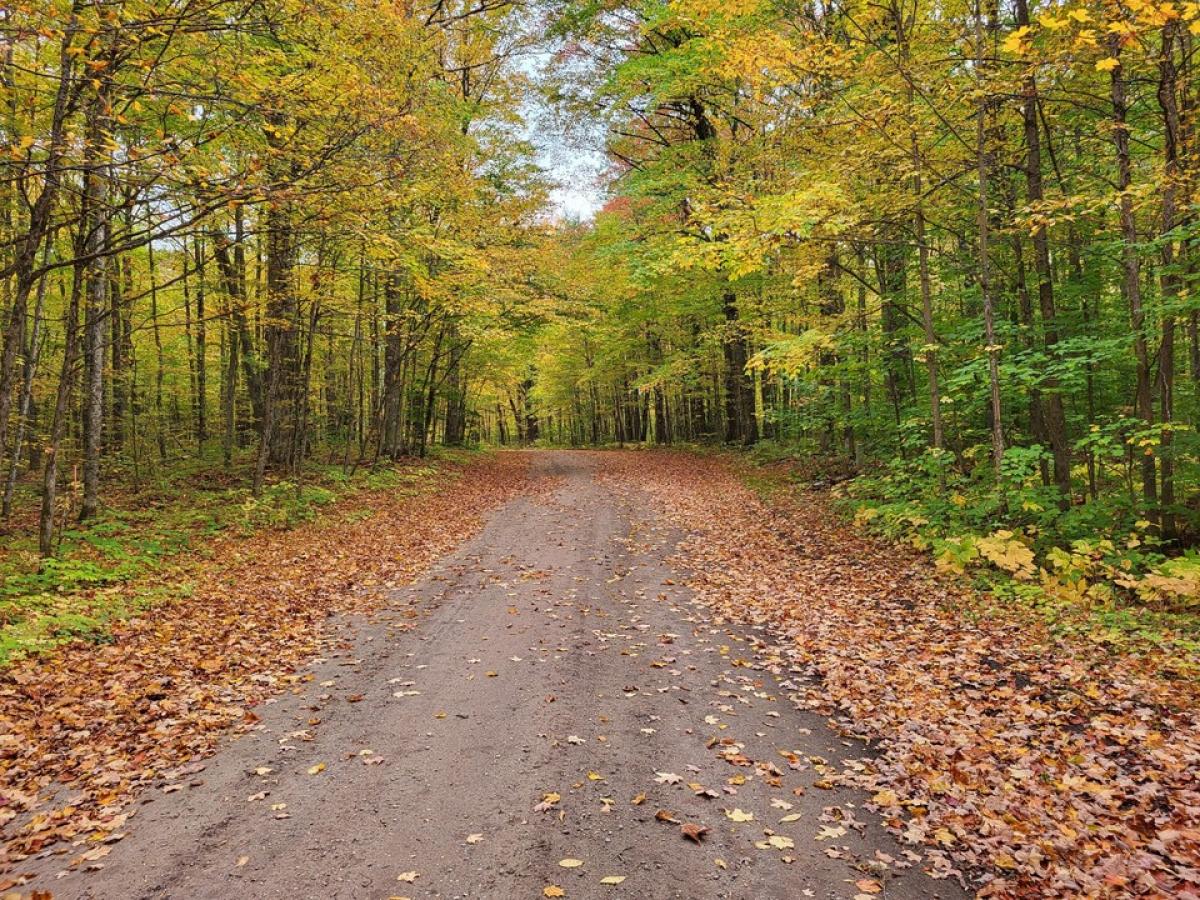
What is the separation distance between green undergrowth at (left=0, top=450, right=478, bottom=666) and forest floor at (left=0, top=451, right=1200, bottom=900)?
20.5 inches

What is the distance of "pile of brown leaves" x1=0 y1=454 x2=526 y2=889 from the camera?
440 centimetres

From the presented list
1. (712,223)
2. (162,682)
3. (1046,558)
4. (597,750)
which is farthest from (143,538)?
(1046,558)

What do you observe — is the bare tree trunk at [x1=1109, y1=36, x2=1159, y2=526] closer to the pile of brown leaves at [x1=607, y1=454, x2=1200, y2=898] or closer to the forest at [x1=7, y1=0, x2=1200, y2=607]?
the forest at [x1=7, y1=0, x2=1200, y2=607]

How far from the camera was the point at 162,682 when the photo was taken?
6.16 m

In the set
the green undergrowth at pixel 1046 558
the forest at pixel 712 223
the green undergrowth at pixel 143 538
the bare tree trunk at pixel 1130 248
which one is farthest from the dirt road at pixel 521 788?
the bare tree trunk at pixel 1130 248

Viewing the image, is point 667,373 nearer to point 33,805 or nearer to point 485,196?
point 485,196

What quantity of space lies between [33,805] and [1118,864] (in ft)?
23.2

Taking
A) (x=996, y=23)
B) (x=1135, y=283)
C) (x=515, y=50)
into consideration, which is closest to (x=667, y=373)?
(x=515, y=50)

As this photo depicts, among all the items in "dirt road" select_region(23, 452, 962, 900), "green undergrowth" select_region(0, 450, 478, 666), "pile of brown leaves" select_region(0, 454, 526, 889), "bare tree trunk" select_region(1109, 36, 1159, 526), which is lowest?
"dirt road" select_region(23, 452, 962, 900)

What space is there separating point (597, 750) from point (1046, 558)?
7211 mm

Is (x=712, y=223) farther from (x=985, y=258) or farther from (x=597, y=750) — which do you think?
(x=597, y=750)

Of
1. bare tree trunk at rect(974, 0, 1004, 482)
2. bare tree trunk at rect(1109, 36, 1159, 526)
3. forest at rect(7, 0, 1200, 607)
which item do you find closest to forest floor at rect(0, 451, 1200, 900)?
bare tree trunk at rect(974, 0, 1004, 482)

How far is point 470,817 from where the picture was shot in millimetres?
4273

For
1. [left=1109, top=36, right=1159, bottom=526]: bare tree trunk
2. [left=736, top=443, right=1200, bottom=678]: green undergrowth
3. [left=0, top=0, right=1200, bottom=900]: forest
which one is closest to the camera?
[left=0, top=0, right=1200, bottom=900]: forest
